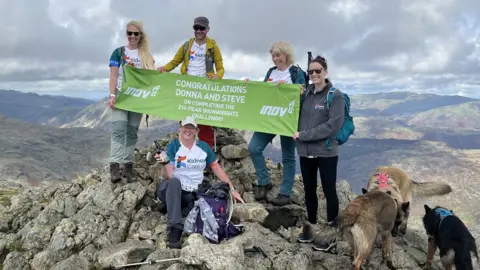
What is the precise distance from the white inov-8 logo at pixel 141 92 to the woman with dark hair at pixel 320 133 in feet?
17.7

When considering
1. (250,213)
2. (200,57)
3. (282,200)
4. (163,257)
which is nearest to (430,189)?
(282,200)

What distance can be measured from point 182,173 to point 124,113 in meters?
3.74

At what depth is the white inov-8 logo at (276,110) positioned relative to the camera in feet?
38.9

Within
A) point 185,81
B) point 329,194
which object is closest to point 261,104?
point 185,81

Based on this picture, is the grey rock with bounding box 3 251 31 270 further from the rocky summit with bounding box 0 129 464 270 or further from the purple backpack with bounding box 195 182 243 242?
the purple backpack with bounding box 195 182 243 242

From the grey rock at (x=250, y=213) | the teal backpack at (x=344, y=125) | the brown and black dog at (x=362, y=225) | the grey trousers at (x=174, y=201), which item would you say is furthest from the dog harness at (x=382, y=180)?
the grey trousers at (x=174, y=201)

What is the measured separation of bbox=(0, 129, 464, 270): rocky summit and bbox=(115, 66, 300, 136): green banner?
219 centimetres

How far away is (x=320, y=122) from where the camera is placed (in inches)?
397

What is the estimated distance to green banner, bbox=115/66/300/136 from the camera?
12.5 metres

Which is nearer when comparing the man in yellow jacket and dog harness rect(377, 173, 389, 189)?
dog harness rect(377, 173, 389, 189)

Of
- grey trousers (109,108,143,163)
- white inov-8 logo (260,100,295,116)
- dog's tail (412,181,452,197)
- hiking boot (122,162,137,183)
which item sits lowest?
dog's tail (412,181,452,197)

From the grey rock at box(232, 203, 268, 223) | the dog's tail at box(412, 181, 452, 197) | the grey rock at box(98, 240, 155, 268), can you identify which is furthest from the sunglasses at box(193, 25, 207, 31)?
the dog's tail at box(412, 181, 452, 197)

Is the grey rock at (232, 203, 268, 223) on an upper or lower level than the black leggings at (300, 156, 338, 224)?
lower

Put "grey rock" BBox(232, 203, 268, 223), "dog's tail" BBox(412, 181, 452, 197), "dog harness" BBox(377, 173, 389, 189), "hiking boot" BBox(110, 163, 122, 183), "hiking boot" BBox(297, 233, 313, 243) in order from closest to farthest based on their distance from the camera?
"hiking boot" BBox(297, 233, 313, 243), "dog harness" BBox(377, 173, 389, 189), "grey rock" BBox(232, 203, 268, 223), "hiking boot" BBox(110, 163, 122, 183), "dog's tail" BBox(412, 181, 452, 197)
